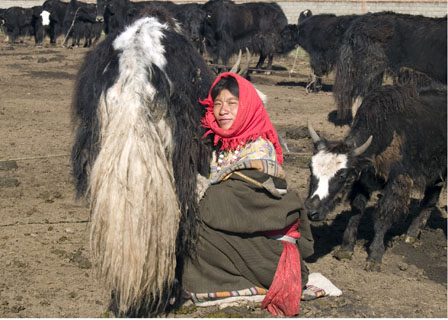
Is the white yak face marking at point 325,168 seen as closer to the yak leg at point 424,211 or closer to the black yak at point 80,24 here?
the yak leg at point 424,211

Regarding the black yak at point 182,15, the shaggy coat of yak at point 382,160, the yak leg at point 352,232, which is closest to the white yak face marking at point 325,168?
the shaggy coat of yak at point 382,160

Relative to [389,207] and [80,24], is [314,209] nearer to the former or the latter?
[389,207]

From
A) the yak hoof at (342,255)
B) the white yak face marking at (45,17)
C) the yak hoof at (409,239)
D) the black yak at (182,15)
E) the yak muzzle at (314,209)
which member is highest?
the white yak face marking at (45,17)

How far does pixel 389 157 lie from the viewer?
441 centimetres

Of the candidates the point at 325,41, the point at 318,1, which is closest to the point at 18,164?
the point at 325,41

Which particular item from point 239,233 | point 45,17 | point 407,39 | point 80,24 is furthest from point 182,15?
point 239,233

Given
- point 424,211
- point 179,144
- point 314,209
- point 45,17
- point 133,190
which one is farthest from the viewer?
point 45,17

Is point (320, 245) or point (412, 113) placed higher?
point (412, 113)

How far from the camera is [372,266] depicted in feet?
14.0

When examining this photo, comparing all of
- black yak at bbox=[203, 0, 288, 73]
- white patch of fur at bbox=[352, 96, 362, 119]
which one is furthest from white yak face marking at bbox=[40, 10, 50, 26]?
white patch of fur at bbox=[352, 96, 362, 119]

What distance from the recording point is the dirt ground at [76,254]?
3.35m

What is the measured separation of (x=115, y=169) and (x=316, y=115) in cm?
711

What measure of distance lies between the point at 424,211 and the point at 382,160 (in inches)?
32.3

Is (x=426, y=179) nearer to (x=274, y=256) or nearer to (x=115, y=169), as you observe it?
(x=274, y=256)
